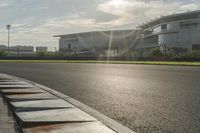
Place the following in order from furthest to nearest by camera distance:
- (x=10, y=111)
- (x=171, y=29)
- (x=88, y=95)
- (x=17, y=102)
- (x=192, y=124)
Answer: (x=171, y=29) → (x=88, y=95) → (x=17, y=102) → (x=10, y=111) → (x=192, y=124)

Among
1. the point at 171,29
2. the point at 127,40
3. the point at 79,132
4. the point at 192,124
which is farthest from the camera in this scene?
the point at 127,40

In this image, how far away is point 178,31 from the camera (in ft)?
323

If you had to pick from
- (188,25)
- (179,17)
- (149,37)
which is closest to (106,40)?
Answer: (149,37)

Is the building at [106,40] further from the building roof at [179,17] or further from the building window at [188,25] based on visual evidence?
the building window at [188,25]

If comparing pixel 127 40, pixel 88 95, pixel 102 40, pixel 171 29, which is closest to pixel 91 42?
pixel 102 40

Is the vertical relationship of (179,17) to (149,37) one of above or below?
above

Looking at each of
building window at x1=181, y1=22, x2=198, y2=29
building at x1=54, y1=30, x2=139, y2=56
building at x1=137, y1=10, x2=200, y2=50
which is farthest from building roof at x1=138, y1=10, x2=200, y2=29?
building at x1=54, y1=30, x2=139, y2=56

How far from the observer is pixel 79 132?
174 inches

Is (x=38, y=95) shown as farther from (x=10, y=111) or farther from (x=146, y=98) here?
(x=146, y=98)

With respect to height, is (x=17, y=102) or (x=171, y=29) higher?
(x=171, y=29)

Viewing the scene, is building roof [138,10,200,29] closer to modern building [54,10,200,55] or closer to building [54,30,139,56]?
modern building [54,10,200,55]

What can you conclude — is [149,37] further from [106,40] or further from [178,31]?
[178,31]

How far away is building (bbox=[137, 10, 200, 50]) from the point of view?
91812 mm

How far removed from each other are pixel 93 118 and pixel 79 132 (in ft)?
3.19
